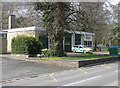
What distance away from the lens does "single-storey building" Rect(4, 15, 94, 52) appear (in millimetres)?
25209

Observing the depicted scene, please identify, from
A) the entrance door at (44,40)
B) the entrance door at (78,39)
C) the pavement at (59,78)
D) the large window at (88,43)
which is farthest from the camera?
the large window at (88,43)

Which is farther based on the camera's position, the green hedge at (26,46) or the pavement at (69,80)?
the green hedge at (26,46)

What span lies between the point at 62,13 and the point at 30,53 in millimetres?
6363

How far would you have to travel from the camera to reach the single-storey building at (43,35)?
25.2 meters

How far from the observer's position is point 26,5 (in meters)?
18.6

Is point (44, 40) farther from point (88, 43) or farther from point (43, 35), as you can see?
point (88, 43)

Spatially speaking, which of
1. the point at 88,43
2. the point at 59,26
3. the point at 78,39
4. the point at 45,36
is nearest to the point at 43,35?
the point at 45,36

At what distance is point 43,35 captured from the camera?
1167 inches

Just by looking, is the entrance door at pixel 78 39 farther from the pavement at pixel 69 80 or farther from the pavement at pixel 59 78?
the pavement at pixel 69 80

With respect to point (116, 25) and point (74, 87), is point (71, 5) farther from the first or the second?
point (116, 25)

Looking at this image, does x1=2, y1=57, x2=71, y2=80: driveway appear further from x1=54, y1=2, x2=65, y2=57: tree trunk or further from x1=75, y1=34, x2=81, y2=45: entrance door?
x1=75, y1=34, x2=81, y2=45: entrance door

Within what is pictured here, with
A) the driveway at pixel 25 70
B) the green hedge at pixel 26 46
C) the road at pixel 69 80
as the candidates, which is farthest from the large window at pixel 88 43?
the road at pixel 69 80

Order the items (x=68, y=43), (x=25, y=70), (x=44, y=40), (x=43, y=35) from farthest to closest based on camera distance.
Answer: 1. (x=68, y=43)
2. (x=44, y=40)
3. (x=43, y=35)
4. (x=25, y=70)

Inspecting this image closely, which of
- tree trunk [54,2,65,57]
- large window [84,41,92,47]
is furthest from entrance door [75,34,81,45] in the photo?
tree trunk [54,2,65,57]
